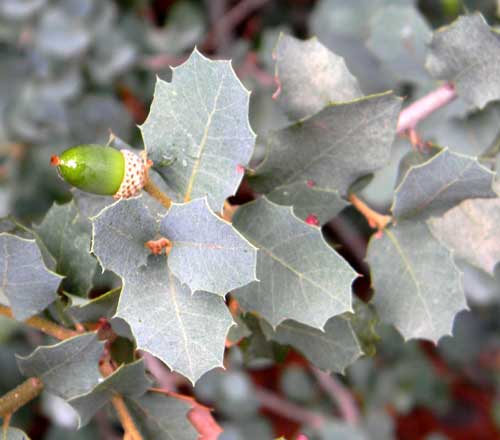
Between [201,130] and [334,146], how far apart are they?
0.24 m

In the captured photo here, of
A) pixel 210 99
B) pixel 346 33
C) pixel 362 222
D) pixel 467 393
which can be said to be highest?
pixel 210 99

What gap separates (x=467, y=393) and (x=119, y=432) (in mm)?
1465

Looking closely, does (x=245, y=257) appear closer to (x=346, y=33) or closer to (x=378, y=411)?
(x=346, y=33)

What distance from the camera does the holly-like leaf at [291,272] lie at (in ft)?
2.93

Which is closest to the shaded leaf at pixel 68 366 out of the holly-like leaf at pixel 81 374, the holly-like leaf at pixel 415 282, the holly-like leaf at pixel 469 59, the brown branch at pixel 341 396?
the holly-like leaf at pixel 81 374

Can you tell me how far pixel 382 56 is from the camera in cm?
154

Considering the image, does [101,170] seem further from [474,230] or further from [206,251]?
[474,230]

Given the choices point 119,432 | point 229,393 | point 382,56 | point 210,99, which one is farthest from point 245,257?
point 119,432

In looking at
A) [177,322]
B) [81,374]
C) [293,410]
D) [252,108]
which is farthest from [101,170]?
[293,410]

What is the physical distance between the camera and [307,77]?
1.10 m

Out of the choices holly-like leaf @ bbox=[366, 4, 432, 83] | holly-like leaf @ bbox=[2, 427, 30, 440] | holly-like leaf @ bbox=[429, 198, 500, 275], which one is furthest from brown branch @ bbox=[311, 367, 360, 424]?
holly-like leaf @ bbox=[2, 427, 30, 440]

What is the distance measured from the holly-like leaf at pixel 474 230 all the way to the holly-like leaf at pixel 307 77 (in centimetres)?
24

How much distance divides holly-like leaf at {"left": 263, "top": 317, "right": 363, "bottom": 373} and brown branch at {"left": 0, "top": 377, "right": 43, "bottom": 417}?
0.31 meters

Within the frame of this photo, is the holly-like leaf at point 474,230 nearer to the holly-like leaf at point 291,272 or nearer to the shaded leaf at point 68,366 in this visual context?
the holly-like leaf at point 291,272
